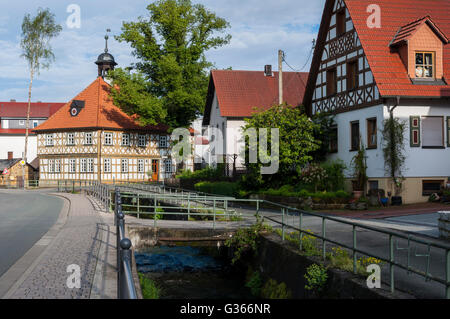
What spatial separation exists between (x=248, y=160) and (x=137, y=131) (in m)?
33.2

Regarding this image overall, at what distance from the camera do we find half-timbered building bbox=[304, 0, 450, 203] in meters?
21.0

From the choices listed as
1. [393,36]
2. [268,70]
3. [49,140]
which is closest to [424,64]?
[393,36]

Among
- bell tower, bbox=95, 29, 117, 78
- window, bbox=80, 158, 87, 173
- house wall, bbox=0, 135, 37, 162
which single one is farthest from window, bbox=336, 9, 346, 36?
house wall, bbox=0, 135, 37, 162

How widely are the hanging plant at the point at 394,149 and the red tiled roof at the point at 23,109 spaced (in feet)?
221

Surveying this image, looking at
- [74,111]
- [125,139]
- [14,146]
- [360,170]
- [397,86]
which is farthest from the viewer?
[14,146]

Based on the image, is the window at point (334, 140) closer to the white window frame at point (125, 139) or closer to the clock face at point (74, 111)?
the white window frame at point (125, 139)

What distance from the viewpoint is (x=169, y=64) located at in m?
41.5

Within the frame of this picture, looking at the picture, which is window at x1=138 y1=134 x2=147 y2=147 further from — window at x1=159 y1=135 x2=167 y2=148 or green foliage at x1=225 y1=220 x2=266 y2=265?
green foliage at x1=225 y1=220 x2=266 y2=265

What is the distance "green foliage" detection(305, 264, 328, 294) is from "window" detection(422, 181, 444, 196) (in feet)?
46.6

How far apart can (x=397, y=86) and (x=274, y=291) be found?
43.9 ft

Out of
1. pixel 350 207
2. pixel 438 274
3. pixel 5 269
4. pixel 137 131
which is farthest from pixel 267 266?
pixel 137 131

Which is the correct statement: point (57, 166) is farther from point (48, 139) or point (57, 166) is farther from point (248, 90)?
point (248, 90)

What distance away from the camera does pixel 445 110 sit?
70.6 feet

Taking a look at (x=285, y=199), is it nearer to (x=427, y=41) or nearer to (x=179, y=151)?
(x=427, y=41)
